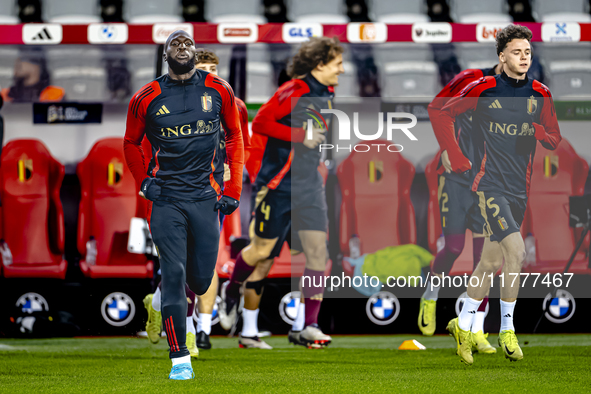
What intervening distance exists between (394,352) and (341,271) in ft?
3.56

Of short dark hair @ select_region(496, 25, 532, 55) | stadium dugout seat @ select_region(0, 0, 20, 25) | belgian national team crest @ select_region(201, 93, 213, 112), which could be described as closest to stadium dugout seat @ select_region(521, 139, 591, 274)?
A: short dark hair @ select_region(496, 25, 532, 55)

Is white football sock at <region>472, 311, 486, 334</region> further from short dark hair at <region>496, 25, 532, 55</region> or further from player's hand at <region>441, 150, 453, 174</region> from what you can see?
short dark hair at <region>496, 25, 532, 55</region>

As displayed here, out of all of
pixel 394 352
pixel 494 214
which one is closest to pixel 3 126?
pixel 394 352

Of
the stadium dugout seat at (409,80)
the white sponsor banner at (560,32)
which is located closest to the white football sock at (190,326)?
the stadium dugout seat at (409,80)

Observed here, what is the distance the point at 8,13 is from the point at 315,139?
3.03 metres

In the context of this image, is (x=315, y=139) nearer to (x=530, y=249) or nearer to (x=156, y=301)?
(x=156, y=301)

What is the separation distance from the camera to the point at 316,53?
5.27 meters

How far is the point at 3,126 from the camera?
6.09 metres

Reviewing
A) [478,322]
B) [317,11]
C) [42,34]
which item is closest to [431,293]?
[478,322]

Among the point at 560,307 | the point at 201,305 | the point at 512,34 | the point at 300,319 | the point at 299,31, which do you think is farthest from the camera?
the point at 299,31

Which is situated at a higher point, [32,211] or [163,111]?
[163,111]

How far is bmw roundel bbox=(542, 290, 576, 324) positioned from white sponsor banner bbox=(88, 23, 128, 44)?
13.6 feet

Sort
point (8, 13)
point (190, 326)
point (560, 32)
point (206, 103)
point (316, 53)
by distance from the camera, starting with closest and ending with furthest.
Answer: point (206, 103) → point (190, 326) → point (316, 53) → point (560, 32) → point (8, 13)

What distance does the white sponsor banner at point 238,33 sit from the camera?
6.20 metres
